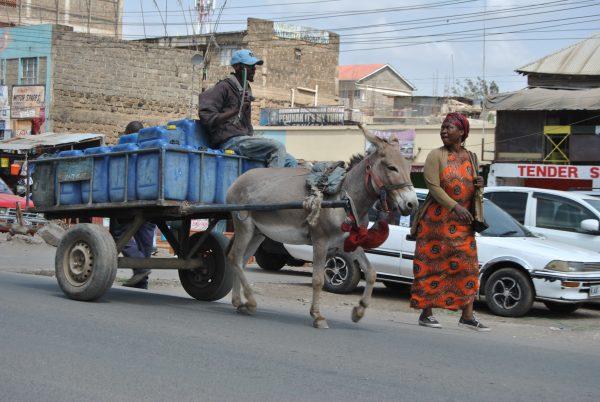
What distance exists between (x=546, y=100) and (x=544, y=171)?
8.19 ft

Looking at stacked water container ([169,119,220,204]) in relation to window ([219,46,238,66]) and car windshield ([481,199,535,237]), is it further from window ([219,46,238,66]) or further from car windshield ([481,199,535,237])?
window ([219,46,238,66])

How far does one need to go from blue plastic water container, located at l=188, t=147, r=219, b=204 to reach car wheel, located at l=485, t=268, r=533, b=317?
15.7 feet

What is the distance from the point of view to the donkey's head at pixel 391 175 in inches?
313

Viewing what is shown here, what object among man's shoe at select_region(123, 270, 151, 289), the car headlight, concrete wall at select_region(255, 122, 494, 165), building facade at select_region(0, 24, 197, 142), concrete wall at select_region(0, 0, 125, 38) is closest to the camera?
the car headlight

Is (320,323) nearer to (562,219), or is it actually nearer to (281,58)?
(562,219)

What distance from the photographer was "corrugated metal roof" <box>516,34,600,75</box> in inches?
1291

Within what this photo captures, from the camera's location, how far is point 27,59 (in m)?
39.3

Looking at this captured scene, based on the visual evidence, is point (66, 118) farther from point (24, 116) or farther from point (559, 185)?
point (559, 185)

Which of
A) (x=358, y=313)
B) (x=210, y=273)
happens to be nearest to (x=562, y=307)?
(x=358, y=313)

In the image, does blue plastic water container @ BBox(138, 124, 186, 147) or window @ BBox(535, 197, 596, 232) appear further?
window @ BBox(535, 197, 596, 232)

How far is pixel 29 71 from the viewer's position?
39438 millimetres

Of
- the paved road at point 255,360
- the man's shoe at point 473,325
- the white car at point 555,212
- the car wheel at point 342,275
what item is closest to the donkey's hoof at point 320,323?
the paved road at point 255,360

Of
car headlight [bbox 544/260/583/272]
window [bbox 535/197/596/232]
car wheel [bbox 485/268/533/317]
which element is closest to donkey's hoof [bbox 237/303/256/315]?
car wheel [bbox 485/268/533/317]

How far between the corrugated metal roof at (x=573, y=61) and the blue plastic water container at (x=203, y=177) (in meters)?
26.0
